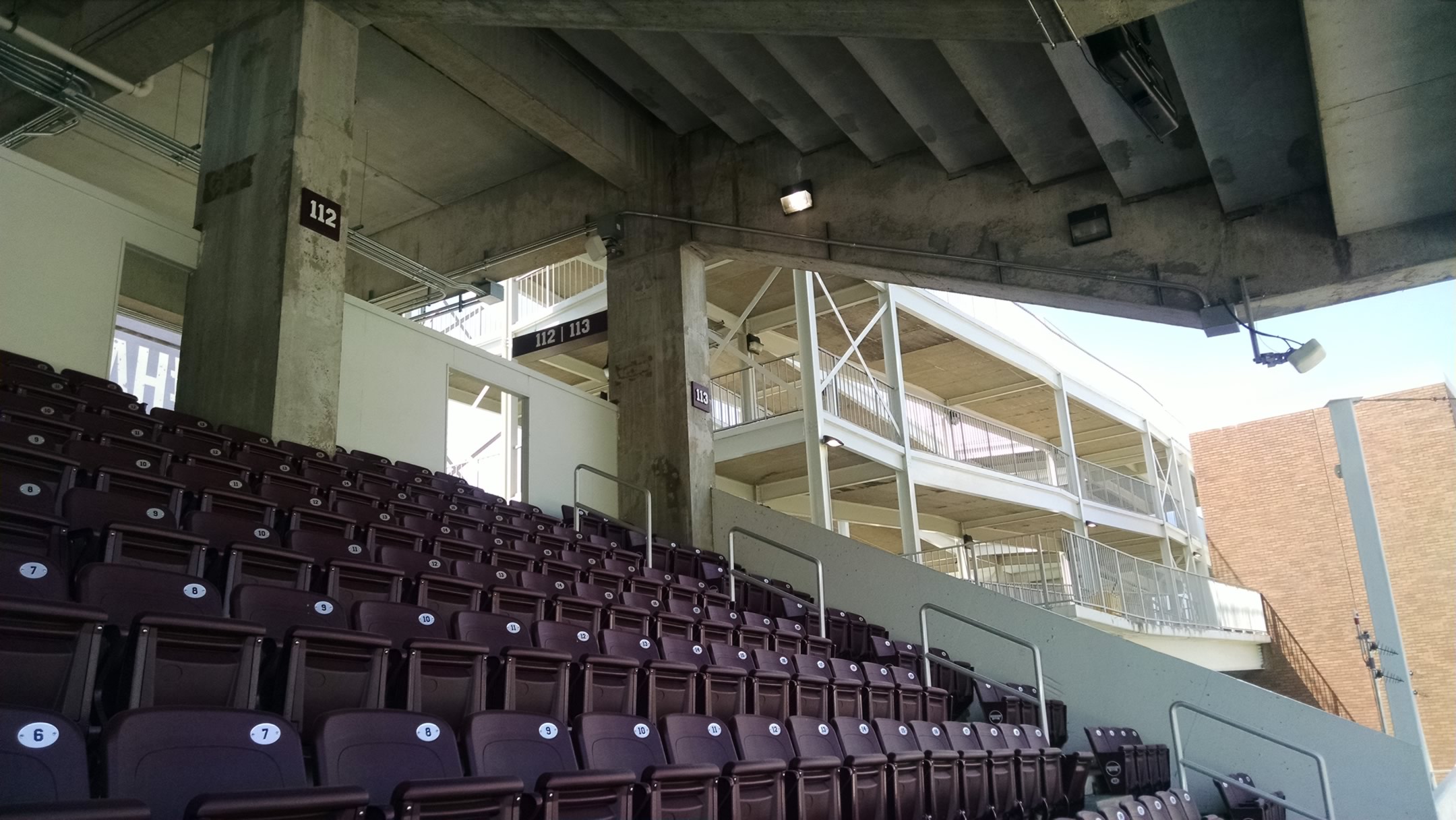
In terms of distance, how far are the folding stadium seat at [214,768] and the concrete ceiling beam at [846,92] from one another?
8518 millimetres

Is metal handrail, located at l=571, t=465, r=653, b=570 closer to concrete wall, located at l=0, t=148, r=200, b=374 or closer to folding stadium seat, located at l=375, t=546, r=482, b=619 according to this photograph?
folding stadium seat, located at l=375, t=546, r=482, b=619

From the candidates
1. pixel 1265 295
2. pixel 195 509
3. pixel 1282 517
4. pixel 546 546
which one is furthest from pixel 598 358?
pixel 1282 517

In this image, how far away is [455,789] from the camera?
254 centimetres

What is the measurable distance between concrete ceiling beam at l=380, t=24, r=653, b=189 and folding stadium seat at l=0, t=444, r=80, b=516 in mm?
6098

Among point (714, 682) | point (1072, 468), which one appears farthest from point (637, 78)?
point (1072, 468)

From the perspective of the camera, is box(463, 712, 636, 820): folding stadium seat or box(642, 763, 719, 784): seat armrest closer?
box(463, 712, 636, 820): folding stadium seat

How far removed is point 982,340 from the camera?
18.0 m

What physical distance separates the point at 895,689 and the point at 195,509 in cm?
454

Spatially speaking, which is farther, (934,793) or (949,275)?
(949,275)

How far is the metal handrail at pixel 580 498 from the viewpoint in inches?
366

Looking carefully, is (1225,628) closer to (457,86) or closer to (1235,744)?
(1235,744)

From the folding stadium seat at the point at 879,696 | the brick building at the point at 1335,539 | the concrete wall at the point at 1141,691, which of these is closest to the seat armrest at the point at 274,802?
the folding stadium seat at the point at 879,696

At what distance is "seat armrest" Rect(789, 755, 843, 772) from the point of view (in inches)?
160

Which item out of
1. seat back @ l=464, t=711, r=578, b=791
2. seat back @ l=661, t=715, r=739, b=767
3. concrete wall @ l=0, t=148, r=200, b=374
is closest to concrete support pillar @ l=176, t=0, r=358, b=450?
concrete wall @ l=0, t=148, r=200, b=374
